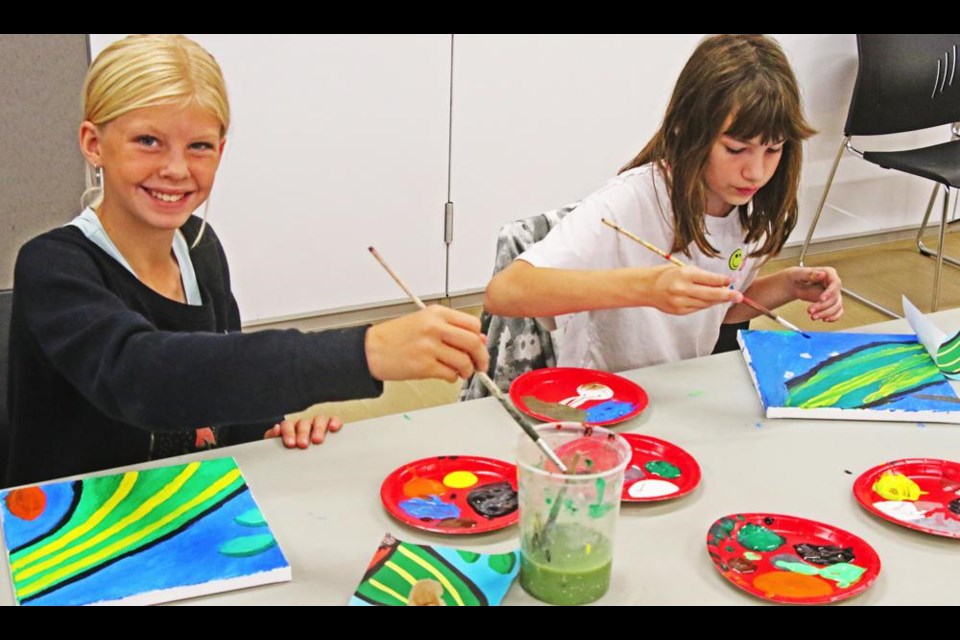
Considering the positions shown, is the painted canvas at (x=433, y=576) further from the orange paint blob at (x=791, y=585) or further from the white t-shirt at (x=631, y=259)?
the white t-shirt at (x=631, y=259)

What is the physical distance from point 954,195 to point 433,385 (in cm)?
244

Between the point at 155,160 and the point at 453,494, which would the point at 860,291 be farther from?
the point at 155,160

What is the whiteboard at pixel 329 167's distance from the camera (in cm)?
294

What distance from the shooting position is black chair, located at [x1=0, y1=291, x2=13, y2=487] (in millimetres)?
1346

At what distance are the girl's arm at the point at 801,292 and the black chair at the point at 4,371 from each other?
1161mm

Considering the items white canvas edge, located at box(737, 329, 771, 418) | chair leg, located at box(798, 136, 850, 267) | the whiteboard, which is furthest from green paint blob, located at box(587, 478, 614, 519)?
chair leg, located at box(798, 136, 850, 267)

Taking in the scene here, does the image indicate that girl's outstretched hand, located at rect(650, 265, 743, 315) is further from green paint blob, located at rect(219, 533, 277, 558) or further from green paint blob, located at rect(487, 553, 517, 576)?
green paint blob, located at rect(219, 533, 277, 558)

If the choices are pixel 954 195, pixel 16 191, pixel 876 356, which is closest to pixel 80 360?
pixel 876 356

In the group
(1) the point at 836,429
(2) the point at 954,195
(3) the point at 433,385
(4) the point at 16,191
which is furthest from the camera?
(2) the point at 954,195

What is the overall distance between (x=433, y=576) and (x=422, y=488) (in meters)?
0.19

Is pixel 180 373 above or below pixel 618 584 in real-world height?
above

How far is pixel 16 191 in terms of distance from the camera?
9.06ft

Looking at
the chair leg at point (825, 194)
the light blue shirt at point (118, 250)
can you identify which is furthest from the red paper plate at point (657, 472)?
the chair leg at point (825, 194)

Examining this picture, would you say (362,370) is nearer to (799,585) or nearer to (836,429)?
(799,585)
